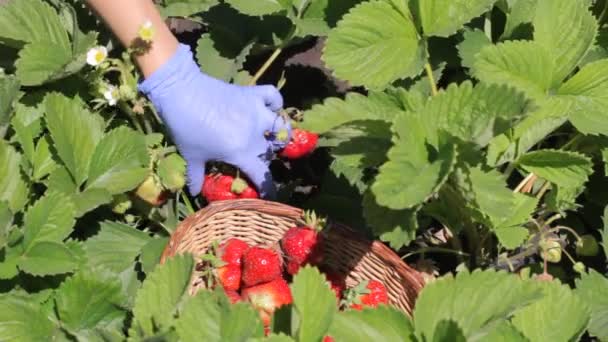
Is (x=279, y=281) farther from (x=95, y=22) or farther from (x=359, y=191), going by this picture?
(x=95, y=22)

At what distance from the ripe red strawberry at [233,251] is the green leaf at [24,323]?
1.11 feet

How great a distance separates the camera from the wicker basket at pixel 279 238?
1.36m

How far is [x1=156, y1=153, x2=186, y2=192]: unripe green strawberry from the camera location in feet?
4.74

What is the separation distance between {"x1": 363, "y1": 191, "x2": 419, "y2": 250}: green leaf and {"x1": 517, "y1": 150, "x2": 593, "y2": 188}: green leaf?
0.22 meters

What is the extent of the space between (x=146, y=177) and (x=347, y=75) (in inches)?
15.2

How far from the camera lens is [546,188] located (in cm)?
142

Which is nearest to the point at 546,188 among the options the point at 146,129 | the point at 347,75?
the point at 347,75

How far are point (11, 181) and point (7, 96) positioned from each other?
14cm

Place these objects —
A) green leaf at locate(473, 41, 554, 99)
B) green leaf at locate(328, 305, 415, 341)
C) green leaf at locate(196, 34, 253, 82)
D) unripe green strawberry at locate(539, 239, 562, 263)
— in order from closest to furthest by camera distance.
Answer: green leaf at locate(328, 305, 415, 341), green leaf at locate(473, 41, 554, 99), unripe green strawberry at locate(539, 239, 562, 263), green leaf at locate(196, 34, 253, 82)

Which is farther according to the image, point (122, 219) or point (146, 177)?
point (122, 219)

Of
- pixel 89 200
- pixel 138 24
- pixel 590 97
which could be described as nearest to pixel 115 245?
pixel 89 200

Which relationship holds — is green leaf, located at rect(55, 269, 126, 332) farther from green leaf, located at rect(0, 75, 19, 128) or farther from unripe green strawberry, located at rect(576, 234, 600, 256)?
unripe green strawberry, located at rect(576, 234, 600, 256)

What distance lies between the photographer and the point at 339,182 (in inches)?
60.6

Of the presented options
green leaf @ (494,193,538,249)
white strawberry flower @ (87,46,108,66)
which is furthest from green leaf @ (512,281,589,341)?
white strawberry flower @ (87,46,108,66)
